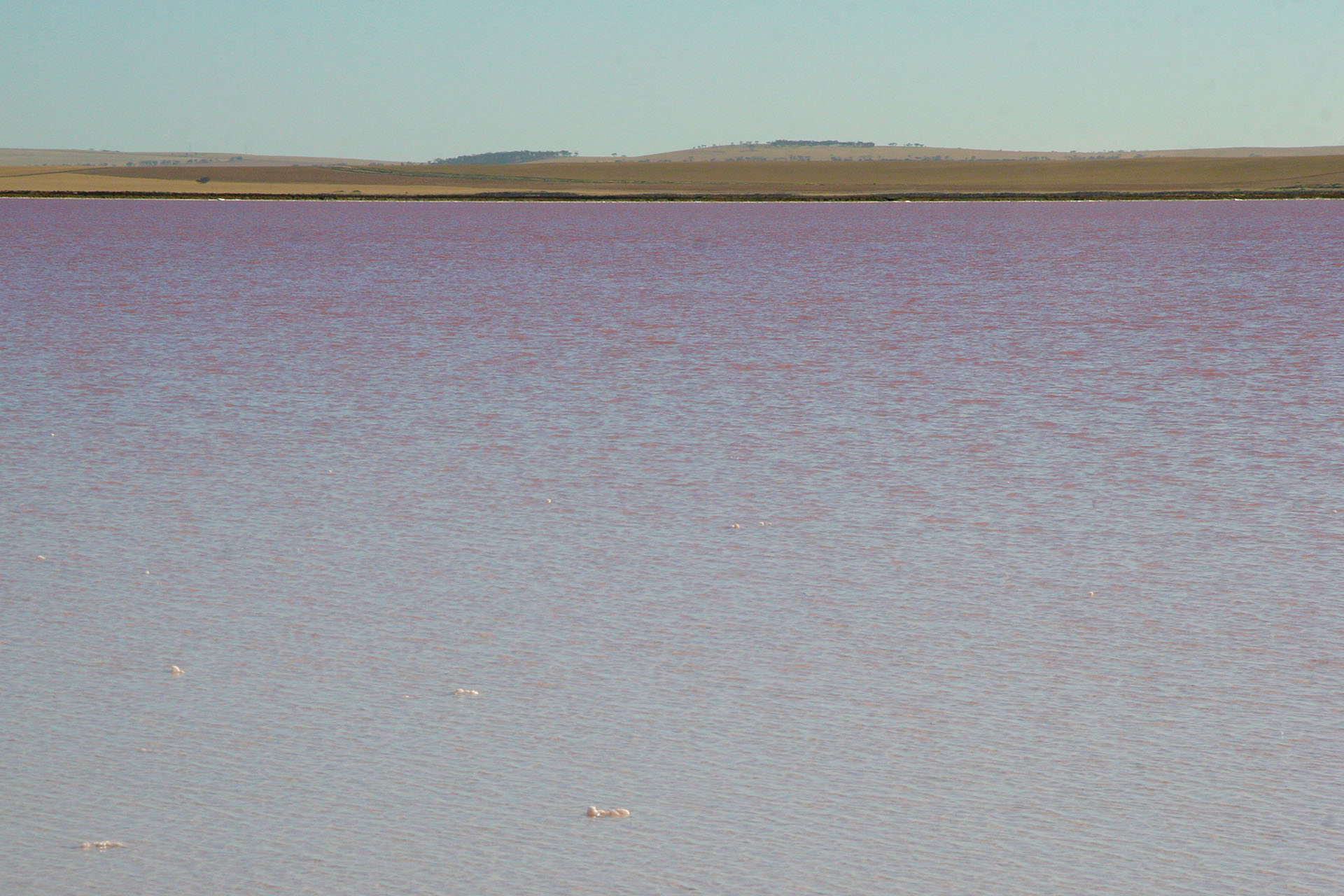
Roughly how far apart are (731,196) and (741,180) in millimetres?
24454

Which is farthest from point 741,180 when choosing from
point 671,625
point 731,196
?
point 671,625

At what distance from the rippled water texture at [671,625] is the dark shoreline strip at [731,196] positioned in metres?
98.0

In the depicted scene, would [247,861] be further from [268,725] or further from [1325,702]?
[1325,702]

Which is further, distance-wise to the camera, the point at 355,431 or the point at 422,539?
the point at 355,431

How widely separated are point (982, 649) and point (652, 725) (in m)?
1.33

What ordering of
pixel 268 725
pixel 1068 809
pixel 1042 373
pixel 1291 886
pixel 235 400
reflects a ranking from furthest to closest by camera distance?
pixel 1042 373, pixel 235 400, pixel 268 725, pixel 1068 809, pixel 1291 886

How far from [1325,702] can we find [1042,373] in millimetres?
10085

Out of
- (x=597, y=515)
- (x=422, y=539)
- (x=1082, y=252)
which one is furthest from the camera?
(x=1082, y=252)

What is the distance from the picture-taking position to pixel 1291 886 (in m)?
3.56

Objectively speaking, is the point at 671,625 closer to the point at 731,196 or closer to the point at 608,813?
the point at 608,813

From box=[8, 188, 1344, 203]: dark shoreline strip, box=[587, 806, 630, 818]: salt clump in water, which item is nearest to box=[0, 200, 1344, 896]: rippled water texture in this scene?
box=[587, 806, 630, 818]: salt clump in water

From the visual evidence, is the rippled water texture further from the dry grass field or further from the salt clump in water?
the dry grass field

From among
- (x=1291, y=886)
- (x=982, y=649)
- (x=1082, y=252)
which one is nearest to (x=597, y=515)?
(x=982, y=649)

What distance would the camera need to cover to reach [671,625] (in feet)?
19.0
